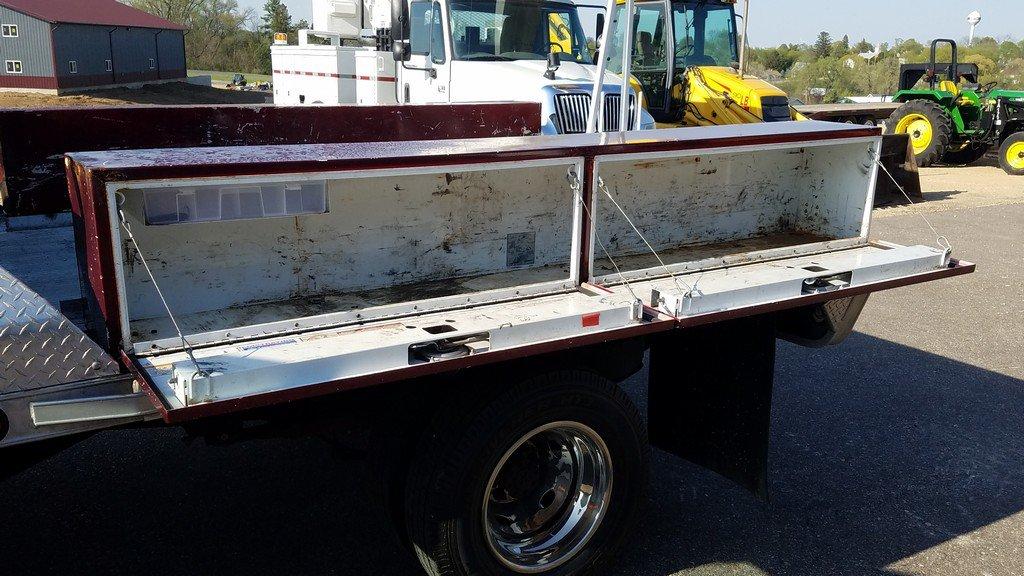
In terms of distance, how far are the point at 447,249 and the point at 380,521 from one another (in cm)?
130

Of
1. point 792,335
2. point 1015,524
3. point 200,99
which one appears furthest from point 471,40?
point 200,99

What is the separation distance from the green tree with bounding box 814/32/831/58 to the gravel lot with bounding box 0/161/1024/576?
7311cm

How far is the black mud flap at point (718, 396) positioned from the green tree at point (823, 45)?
244ft

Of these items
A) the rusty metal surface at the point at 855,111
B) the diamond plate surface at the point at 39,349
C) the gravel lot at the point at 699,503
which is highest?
the rusty metal surface at the point at 855,111

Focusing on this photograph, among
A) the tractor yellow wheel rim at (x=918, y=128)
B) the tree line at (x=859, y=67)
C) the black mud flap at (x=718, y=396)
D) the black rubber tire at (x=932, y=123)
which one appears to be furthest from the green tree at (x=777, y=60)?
the black mud flap at (x=718, y=396)

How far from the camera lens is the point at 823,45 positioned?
74000 millimetres

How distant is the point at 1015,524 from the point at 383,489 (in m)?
3.13

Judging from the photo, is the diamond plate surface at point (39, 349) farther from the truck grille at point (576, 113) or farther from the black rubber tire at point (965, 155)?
the black rubber tire at point (965, 155)

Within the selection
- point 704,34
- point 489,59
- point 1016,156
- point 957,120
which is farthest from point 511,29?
point 1016,156

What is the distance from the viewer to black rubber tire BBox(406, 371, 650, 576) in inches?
123

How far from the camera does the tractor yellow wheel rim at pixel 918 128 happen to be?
18203mm

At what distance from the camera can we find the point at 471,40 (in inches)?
348

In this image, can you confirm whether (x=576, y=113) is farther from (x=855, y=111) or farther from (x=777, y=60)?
(x=777, y=60)

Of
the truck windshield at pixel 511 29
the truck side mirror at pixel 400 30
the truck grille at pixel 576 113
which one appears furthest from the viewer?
the truck windshield at pixel 511 29
